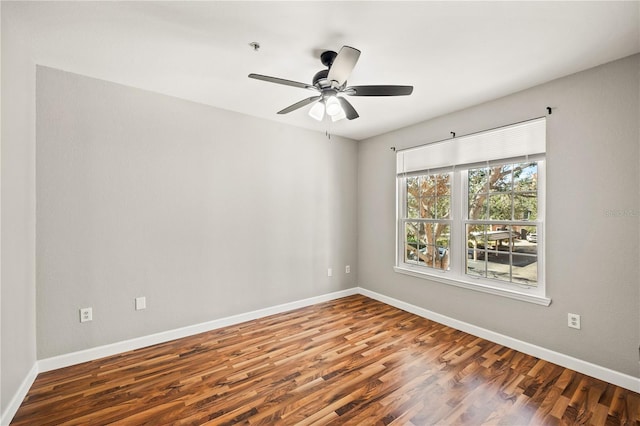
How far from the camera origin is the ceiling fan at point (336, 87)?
1.81 metres

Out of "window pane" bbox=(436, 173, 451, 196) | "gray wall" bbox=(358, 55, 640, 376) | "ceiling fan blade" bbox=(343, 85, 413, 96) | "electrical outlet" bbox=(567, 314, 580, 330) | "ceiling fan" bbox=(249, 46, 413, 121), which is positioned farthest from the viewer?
"window pane" bbox=(436, 173, 451, 196)

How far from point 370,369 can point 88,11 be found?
326 centimetres

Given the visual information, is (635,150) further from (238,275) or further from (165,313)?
(165,313)

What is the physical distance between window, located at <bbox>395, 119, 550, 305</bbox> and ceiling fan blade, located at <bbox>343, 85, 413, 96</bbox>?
155 cm

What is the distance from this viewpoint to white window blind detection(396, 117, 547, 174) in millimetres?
2715

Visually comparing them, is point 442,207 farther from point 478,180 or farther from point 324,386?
point 324,386

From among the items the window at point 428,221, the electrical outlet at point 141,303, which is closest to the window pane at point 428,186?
the window at point 428,221

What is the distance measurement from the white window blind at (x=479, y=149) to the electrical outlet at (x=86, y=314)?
385 cm

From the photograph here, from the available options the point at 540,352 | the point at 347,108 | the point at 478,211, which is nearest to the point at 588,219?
the point at 478,211

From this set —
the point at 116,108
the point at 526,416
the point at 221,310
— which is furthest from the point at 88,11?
the point at 526,416

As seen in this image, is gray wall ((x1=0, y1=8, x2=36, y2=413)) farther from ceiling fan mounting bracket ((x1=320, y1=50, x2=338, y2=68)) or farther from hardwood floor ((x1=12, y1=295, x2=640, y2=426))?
ceiling fan mounting bracket ((x1=320, y1=50, x2=338, y2=68))

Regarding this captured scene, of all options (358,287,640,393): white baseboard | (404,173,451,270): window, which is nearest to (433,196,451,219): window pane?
(404,173,451,270): window

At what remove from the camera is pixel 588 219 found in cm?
237

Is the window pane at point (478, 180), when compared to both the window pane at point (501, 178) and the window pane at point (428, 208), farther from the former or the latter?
the window pane at point (428, 208)
